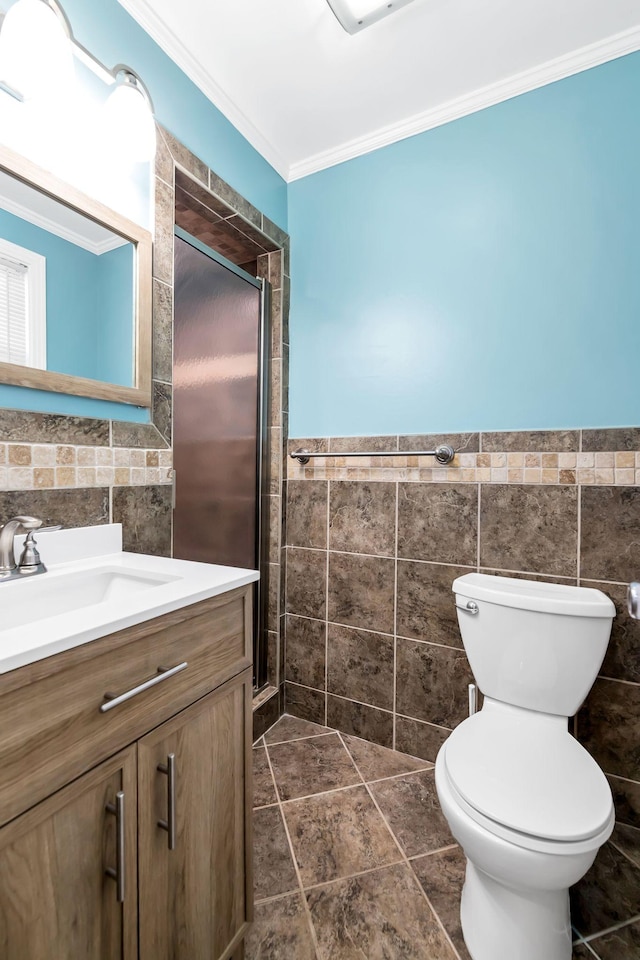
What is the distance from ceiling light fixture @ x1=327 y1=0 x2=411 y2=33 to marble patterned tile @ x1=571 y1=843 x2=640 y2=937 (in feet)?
8.49

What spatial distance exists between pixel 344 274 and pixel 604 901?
2.29 metres

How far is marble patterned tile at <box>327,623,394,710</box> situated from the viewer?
1841mm

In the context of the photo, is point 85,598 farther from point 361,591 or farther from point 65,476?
point 361,591

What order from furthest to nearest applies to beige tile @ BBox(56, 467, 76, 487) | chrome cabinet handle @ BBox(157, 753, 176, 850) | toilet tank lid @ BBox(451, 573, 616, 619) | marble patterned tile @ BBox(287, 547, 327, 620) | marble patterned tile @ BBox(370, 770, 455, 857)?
marble patterned tile @ BBox(287, 547, 327, 620), marble patterned tile @ BBox(370, 770, 455, 857), toilet tank lid @ BBox(451, 573, 616, 619), beige tile @ BBox(56, 467, 76, 487), chrome cabinet handle @ BBox(157, 753, 176, 850)

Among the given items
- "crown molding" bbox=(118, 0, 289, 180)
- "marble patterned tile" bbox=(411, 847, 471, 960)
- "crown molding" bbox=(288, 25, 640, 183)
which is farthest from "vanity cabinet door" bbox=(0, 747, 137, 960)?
"crown molding" bbox=(288, 25, 640, 183)

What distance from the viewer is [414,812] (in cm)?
152

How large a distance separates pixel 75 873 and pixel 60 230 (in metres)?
1.37

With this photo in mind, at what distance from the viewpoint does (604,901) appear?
1221 millimetres

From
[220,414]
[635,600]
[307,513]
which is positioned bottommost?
[635,600]

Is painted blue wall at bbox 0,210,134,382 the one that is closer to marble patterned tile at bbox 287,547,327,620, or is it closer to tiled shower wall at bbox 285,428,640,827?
tiled shower wall at bbox 285,428,640,827

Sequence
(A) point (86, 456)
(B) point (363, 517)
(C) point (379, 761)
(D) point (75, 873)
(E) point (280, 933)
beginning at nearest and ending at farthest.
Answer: (D) point (75, 873)
(E) point (280, 933)
(A) point (86, 456)
(C) point (379, 761)
(B) point (363, 517)

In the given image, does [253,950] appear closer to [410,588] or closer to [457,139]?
[410,588]

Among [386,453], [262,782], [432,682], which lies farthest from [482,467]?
[262,782]

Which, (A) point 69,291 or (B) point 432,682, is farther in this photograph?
(B) point 432,682
